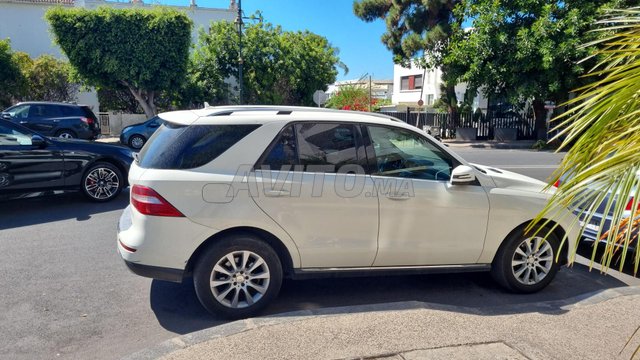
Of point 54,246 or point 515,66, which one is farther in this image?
point 515,66

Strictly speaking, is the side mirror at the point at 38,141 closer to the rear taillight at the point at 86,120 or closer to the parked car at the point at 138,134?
the parked car at the point at 138,134

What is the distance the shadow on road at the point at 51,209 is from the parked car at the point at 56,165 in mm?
278

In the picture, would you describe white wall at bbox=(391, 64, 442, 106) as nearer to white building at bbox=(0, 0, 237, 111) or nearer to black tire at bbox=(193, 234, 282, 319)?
white building at bbox=(0, 0, 237, 111)

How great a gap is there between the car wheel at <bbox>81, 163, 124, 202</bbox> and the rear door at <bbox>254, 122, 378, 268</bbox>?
5.04 m

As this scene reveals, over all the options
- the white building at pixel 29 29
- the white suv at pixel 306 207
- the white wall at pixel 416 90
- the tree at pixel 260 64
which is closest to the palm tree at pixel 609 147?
the white suv at pixel 306 207

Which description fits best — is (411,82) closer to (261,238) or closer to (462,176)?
(462,176)

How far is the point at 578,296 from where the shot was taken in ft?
13.7

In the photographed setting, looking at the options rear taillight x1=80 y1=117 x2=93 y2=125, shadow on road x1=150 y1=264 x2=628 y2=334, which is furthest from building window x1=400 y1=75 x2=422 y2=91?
shadow on road x1=150 y1=264 x2=628 y2=334

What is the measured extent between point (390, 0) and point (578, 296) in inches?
973

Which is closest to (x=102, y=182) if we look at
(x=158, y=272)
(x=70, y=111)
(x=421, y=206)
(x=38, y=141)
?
(x=38, y=141)

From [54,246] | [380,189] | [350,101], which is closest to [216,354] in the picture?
[380,189]

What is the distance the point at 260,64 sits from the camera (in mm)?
25844

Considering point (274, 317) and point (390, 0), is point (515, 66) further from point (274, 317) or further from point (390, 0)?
point (274, 317)

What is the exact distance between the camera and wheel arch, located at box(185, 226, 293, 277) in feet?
12.1
